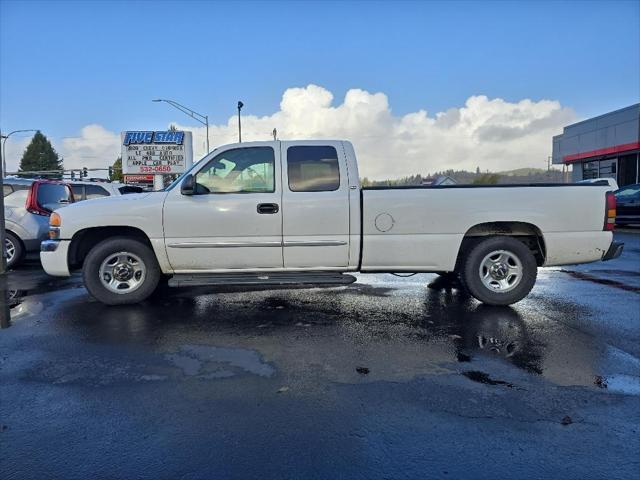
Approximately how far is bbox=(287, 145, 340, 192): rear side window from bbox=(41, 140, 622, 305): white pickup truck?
0.01 metres

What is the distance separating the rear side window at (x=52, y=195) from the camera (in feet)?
31.8

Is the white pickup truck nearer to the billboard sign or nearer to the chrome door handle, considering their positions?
the chrome door handle

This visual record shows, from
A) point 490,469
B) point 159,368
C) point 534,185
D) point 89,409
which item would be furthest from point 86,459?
point 534,185

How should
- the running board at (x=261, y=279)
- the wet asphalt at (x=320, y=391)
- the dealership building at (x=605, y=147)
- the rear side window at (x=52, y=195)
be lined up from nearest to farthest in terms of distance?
1. the wet asphalt at (x=320, y=391)
2. the running board at (x=261, y=279)
3. the rear side window at (x=52, y=195)
4. the dealership building at (x=605, y=147)

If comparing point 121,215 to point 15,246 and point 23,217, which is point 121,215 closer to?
point 23,217

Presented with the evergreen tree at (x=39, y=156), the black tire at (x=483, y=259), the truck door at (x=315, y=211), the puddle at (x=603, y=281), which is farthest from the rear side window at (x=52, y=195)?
the evergreen tree at (x=39, y=156)

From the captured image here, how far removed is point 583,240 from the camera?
5.75 meters

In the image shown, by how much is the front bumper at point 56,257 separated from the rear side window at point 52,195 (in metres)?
4.42

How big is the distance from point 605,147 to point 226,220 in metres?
29.1

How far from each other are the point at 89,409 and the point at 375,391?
6.43 feet

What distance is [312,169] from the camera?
5.85m

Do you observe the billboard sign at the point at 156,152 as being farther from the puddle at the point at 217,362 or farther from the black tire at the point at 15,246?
the puddle at the point at 217,362

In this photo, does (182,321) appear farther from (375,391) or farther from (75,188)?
(75,188)

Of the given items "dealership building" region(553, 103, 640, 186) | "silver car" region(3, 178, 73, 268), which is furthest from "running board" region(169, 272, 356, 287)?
"dealership building" region(553, 103, 640, 186)
